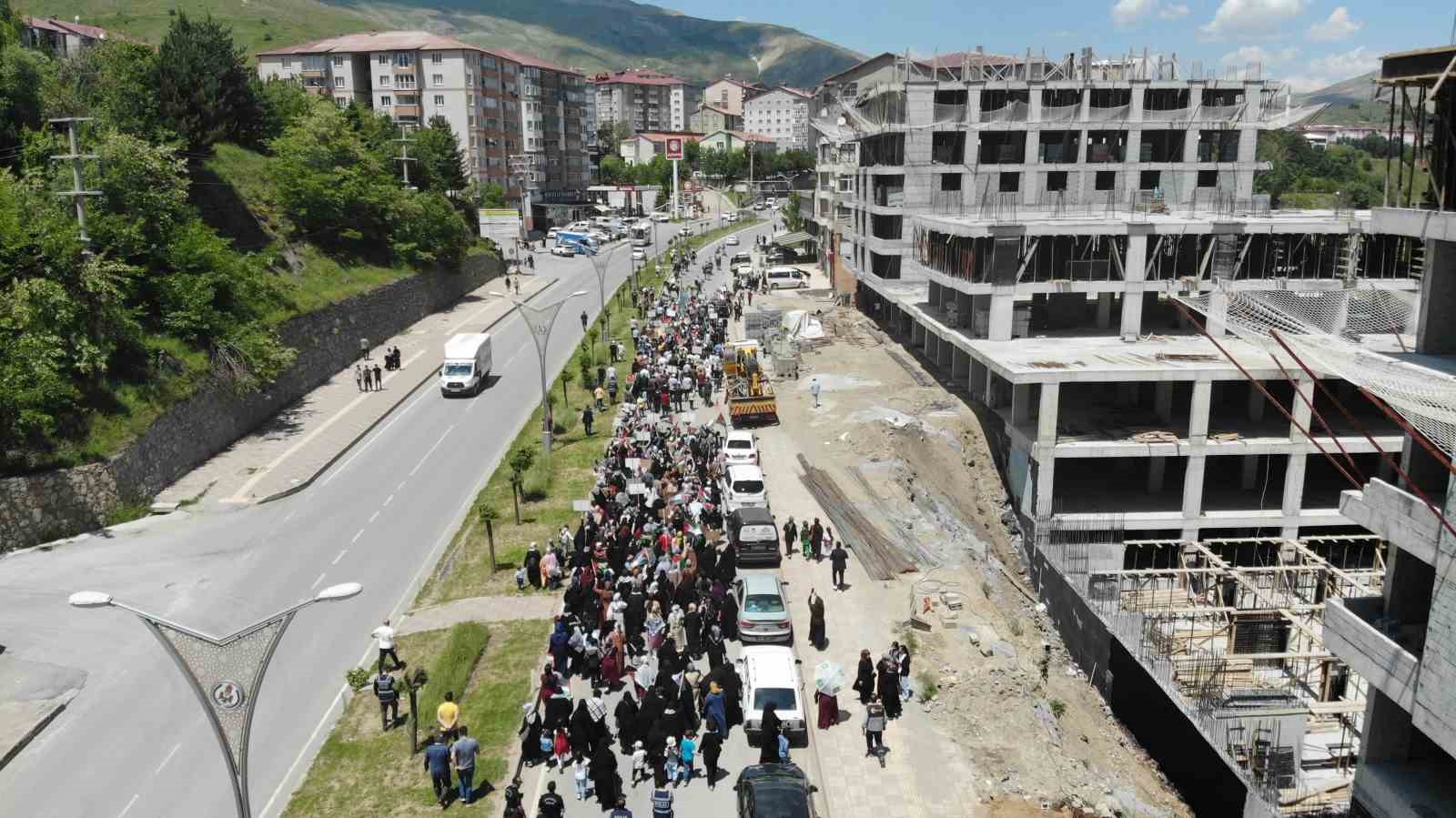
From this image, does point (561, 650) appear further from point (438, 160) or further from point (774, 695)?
A: point (438, 160)

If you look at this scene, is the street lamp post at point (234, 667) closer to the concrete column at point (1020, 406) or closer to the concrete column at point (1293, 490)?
the concrete column at point (1020, 406)

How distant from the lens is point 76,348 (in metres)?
33.0

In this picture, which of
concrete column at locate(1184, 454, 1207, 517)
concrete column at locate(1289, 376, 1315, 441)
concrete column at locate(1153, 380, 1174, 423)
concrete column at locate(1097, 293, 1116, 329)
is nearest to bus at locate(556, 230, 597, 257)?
concrete column at locate(1097, 293, 1116, 329)

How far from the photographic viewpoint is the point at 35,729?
1989 centimetres

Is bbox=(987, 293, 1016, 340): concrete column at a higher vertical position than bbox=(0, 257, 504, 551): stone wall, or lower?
higher

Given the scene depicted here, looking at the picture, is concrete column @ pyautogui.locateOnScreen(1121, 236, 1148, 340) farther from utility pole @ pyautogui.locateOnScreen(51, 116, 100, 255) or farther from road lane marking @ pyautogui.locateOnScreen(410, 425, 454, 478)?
utility pole @ pyautogui.locateOnScreen(51, 116, 100, 255)

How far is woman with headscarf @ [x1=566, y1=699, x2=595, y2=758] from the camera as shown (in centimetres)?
1767

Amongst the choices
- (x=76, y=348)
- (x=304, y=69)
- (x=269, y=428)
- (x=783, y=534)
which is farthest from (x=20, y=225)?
(x=304, y=69)

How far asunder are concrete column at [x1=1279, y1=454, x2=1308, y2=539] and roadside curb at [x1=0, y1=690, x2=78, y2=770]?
126ft

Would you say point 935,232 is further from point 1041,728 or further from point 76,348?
point 76,348

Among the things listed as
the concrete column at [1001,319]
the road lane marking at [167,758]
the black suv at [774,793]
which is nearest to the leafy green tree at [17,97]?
the road lane marking at [167,758]

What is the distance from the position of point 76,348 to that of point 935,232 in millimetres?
35023

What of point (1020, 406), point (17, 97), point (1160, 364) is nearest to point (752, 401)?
point (1020, 406)

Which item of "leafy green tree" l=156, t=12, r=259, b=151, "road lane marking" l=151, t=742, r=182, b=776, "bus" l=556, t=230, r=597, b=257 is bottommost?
"road lane marking" l=151, t=742, r=182, b=776
